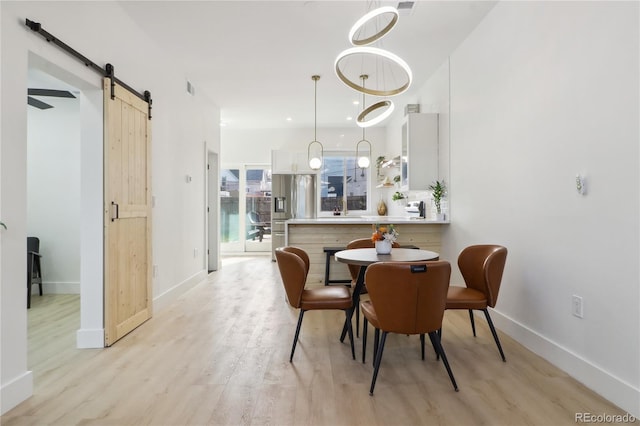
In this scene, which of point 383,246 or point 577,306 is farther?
point 383,246

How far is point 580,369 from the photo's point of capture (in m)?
2.31

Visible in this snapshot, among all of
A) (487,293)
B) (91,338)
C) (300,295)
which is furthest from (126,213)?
(487,293)

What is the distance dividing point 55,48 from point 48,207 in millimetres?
3245

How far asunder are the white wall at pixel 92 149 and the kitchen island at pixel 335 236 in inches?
58.2

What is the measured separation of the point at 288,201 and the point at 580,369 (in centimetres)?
594

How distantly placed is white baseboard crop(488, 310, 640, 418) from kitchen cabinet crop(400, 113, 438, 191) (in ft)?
7.35

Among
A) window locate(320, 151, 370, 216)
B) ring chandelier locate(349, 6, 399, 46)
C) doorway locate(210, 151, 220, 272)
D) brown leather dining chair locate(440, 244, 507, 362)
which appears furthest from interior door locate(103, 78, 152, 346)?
window locate(320, 151, 370, 216)

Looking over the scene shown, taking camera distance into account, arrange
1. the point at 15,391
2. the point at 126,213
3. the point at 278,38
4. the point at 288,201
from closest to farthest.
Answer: the point at 15,391 → the point at 126,213 → the point at 278,38 → the point at 288,201

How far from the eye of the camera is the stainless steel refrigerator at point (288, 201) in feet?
24.9

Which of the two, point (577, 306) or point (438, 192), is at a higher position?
point (438, 192)

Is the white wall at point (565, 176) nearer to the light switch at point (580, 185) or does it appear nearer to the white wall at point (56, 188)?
the light switch at point (580, 185)

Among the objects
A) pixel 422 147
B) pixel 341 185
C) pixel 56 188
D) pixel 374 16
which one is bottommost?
pixel 56 188

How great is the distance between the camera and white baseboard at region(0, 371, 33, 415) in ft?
6.43

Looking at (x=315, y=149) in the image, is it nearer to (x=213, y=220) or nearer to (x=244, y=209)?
(x=244, y=209)
